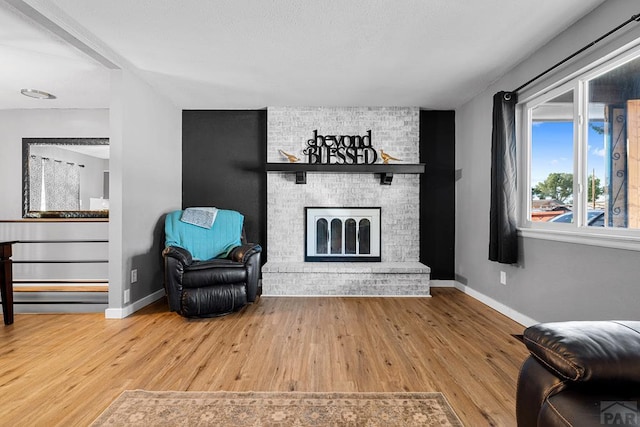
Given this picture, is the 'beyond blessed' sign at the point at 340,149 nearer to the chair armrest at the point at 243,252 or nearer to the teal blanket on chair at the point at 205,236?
the teal blanket on chair at the point at 205,236

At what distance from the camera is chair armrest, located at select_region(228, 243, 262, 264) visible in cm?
366

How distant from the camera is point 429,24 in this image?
2693mm

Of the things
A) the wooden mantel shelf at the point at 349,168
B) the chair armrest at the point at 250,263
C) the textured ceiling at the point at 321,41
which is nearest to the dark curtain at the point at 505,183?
the textured ceiling at the point at 321,41

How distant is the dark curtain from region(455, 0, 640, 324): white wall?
0.15 metres

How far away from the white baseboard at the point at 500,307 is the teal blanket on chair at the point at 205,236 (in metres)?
2.89

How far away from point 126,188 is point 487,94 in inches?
159

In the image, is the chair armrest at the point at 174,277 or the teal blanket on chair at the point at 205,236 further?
the teal blanket on chair at the point at 205,236

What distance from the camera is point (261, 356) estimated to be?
2.54m

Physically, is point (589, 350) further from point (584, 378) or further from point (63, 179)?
point (63, 179)

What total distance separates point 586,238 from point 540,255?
564 millimetres

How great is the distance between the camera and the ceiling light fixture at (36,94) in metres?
4.19

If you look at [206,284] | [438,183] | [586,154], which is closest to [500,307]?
[586,154]

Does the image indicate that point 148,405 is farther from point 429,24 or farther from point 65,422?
point 429,24

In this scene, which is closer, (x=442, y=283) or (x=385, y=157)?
(x=385, y=157)
